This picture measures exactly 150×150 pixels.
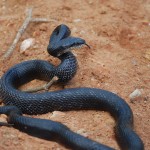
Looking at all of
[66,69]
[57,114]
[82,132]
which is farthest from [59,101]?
[82,132]

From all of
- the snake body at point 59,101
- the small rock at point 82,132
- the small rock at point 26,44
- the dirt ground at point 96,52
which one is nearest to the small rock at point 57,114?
the dirt ground at point 96,52

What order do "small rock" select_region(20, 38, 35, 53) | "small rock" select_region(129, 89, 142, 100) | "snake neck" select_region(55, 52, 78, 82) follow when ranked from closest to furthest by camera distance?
1. "small rock" select_region(129, 89, 142, 100)
2. "snake neck" select_region(55, 52, 78, 82)
3. "small rock" select_region(20, 38, 35, 53)

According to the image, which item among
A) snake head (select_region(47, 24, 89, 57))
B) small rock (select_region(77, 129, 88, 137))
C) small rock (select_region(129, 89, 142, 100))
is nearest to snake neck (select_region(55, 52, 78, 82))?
snake head (select_region(47, 24, 89, 57))

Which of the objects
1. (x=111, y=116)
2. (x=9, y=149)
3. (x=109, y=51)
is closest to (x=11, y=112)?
(x=9, y=149)

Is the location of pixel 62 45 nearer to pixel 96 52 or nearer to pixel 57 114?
pixel 96 52

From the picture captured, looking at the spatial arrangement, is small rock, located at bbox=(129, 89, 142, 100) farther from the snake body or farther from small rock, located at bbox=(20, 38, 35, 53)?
small rock, located at bbox=(20, 38, 35, 53)

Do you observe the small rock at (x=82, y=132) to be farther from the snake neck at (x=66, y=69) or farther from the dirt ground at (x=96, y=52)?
the snake neck at (x=66, y=69)
